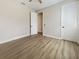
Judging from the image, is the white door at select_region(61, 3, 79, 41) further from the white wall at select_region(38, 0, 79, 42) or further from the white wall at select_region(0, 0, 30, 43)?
the white wall at select_region(0, 0, 30, 43)

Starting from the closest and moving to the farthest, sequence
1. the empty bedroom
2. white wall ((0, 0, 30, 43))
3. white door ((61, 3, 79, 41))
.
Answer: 1. the empty bedroom
2. white wall ((0, 0, 30, 43))
3. white door ((61, 3, 79, 41))

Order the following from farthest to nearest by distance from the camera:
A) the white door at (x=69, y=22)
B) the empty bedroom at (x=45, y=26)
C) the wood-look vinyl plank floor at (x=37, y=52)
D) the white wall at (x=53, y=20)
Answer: the white wall at (x=53, y=20)
the white door at (x=69, y=22)
the empty bedroom at (x=45, y=26)
the wood-look vinyl plank floor at (x=37, y=52)

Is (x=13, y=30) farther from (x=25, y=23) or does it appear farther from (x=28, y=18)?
(x=28, y=18)

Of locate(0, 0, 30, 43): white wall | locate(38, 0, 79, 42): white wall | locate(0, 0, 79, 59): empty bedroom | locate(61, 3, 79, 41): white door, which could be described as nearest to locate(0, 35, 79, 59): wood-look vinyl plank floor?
locate(0, 0, 79, 59): empty bedroom

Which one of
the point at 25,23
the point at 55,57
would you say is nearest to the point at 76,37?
the point at 55,57

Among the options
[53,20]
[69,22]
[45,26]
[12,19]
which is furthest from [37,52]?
[45,26]

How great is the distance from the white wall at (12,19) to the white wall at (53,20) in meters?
1.78

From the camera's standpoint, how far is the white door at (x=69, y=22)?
15.3ft

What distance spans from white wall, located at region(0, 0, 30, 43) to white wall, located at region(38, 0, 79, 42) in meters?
1.78

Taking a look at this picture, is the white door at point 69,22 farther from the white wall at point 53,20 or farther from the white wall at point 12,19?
the white wall at point 12,19

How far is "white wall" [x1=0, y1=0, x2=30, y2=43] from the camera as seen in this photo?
13.7ft

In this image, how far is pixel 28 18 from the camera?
663 cm

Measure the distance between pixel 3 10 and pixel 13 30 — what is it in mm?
1438

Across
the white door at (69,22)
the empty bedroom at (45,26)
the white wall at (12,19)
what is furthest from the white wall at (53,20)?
the white wall at (12,19)
